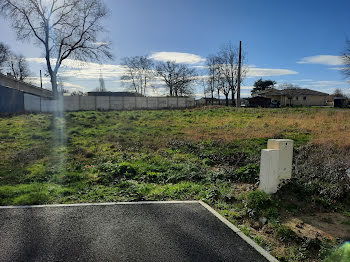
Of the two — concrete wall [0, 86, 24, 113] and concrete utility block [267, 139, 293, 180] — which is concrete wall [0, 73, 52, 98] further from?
concrete utility block [267, 139, 293, 180]

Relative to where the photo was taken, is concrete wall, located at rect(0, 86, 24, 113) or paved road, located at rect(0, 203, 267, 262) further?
concrete wall, located at rect(0, 86, 24, 113)

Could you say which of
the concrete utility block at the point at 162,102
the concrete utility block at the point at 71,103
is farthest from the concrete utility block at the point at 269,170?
the concrete utility block at the point at 162,102

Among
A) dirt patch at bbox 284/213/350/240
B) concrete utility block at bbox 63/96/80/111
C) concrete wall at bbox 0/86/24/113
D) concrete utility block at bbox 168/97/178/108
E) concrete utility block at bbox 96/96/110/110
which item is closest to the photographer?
dirt patch at bbox 284/213/350/240

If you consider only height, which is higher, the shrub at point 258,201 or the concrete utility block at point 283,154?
the concrete utility block at point 283,154

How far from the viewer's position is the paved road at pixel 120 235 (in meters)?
3.25

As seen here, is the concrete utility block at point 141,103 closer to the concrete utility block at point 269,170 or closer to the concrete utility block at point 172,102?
the concrete utility block at point 172,102

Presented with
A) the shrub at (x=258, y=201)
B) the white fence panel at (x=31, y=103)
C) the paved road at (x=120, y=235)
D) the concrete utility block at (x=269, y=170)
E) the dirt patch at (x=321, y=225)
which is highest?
the white fence panel at (x=31, y=103)

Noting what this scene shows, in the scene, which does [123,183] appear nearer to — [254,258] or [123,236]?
[123,236]

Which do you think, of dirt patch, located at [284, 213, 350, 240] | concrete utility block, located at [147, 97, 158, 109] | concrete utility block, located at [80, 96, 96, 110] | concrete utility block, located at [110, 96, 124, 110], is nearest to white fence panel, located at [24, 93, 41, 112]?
concrete utility block, located at [80, 96, 96, 110]

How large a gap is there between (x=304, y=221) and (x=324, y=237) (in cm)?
51

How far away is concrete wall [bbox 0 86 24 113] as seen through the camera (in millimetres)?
24859

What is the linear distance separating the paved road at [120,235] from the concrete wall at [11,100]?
24903 mm

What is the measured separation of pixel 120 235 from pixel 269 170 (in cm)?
303

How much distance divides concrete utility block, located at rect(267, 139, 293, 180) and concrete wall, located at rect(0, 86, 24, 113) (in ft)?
89.4
